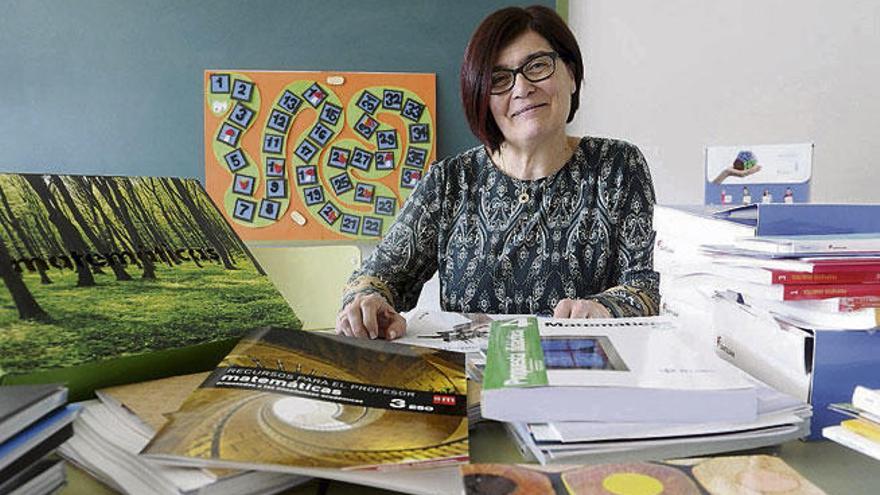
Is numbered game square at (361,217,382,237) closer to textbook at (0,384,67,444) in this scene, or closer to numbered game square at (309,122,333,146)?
numbered game square at (309,122,333,146)

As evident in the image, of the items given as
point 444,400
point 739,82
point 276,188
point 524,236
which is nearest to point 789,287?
point 444,400

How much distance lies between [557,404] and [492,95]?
1014 mm

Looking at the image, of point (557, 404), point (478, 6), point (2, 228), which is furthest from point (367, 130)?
point (557, 404)

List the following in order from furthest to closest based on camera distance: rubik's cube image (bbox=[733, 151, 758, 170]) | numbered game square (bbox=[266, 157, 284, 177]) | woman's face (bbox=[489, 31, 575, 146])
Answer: numbered game square (bbox=[266, 157, 284, 177]) < rubik's cube image (bbox=[733, 151, 758, 170]) < woman's face (bbox=[489, 31, 575, 146])

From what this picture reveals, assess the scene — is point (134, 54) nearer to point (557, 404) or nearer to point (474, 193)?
point (474, 193)

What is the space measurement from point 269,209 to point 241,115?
0.40 metres

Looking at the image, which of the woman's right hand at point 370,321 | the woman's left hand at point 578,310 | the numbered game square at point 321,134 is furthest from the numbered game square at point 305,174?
the woman's left hand at point 578,310

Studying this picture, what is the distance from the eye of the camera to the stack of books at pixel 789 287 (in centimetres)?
58

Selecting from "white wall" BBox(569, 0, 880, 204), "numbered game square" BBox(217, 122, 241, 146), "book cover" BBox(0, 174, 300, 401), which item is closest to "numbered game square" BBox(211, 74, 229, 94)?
"numbered game square" BBox(217, 122, 241, 146)

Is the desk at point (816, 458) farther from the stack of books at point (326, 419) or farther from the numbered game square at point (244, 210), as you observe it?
the numbered game square at point (244, 210)

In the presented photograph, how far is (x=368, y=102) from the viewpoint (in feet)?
9.07

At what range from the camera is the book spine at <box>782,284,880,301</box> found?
58 cm

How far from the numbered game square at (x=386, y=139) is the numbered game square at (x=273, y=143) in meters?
0.40

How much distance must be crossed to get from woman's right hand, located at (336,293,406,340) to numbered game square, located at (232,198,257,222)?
1.91m
